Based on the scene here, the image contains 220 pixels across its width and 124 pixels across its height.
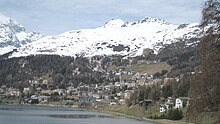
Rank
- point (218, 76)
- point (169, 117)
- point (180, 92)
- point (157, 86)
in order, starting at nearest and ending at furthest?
point (218, 76) → point (169, 117) → point (180, 92) → point (157, 86)

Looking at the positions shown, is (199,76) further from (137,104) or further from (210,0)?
(137,104)

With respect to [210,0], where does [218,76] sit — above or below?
below

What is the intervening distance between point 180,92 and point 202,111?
373 feet

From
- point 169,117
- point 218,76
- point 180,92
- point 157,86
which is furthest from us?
point 157,86

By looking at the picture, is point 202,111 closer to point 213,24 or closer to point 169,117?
point 213,24

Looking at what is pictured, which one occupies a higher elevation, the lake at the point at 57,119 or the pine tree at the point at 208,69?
the pine tree at the point at 208,69

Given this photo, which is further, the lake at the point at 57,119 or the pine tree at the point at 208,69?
the lake at the point at 57,119

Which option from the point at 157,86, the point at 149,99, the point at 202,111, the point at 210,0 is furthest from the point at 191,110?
the point at 157,86

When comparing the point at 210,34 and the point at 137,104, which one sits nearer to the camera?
the point at 210,34

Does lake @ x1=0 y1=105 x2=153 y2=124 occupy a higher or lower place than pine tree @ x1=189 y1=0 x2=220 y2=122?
lower

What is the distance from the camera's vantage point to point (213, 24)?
17359 millimetres

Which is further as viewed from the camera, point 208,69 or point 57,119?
point 57,119

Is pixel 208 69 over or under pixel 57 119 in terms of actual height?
over

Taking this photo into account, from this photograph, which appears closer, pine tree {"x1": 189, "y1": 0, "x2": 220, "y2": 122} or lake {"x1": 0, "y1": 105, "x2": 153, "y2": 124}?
pine tree {"x1": 189, "y1": 0, "x2": 220, "y2": 122}
